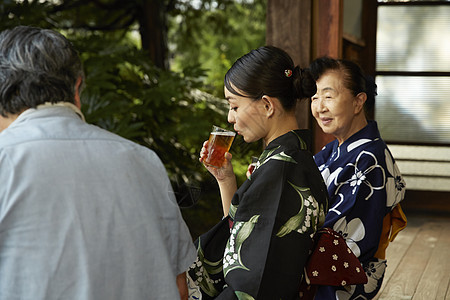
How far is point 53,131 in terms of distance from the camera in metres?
1.10

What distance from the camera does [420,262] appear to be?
143 inches

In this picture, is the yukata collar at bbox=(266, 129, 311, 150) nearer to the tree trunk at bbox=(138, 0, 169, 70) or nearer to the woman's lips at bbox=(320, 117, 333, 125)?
the woman's lips at bbox=(320, 117, 333, 125)

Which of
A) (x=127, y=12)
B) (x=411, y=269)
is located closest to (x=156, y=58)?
(x=127, y=12)

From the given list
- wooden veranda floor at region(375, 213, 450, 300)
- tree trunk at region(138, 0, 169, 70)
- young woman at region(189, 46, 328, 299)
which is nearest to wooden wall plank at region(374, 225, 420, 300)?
wooden veranda floor at region(375, 213, 450, 300)

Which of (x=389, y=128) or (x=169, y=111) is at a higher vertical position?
(x=169, y=111)

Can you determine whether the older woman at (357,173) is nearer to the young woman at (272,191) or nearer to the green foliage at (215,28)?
the young woman at (272,191)

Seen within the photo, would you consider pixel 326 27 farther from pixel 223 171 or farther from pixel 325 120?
pixel 223 171

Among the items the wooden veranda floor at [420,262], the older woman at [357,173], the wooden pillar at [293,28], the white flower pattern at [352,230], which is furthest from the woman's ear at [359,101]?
the wooden veranda floor at [420,262]

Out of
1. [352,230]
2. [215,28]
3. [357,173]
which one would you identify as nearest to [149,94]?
[215,28]

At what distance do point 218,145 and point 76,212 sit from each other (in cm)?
69

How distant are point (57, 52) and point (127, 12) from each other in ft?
17.4

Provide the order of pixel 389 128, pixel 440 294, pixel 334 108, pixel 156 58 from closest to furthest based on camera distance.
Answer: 1. pixel 334 108
2. pixel 440 294
3. pixel 389 128
4. pixel 156 58

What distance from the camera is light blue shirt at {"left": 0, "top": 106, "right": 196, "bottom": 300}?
1058mm

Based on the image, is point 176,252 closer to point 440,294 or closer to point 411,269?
point 440,294
